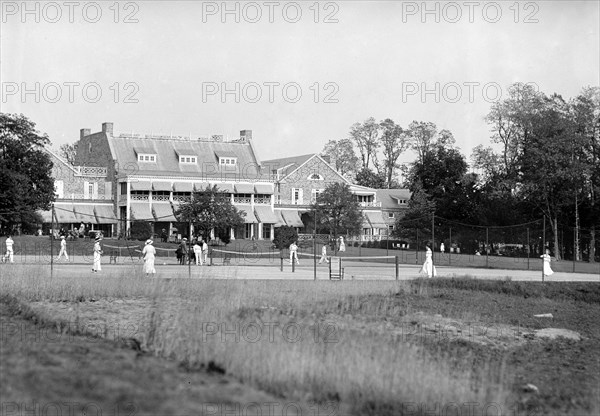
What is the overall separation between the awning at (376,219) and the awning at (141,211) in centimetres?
2785

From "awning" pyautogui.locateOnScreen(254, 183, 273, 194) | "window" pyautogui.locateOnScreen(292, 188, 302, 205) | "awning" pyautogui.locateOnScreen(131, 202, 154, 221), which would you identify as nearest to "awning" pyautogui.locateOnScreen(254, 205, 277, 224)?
"awning" pyautogui.locateOnScreen(254, 183, 273, 194)

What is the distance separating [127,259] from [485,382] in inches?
1668

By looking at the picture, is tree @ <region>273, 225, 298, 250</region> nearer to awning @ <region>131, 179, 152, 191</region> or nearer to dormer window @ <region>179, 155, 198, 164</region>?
awning @ <region>131, 179, 152, 191</region>

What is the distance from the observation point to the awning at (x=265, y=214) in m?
98.1

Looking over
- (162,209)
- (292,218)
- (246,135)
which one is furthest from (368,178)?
(162,209)

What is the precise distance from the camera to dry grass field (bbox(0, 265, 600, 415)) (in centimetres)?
1291

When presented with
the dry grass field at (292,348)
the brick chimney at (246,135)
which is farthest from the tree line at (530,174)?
the dry grass field at (292,348)

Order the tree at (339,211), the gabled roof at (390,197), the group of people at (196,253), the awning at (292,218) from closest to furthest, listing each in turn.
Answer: the group of people at (196,253) < the tree at (339,211) < the awning at (292,218) < the gabled roof at (390,197)

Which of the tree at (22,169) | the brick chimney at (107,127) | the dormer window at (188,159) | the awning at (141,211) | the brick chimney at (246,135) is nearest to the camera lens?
the tree at (22,169)

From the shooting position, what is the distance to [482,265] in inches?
2334

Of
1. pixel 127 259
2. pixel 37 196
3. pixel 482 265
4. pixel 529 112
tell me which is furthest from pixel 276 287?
pixel 529 112

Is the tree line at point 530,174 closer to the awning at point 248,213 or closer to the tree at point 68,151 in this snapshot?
the awning at point 248,213

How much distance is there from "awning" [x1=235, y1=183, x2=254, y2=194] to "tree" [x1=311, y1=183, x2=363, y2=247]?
10459mm

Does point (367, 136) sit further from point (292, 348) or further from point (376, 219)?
point (292, 348)
